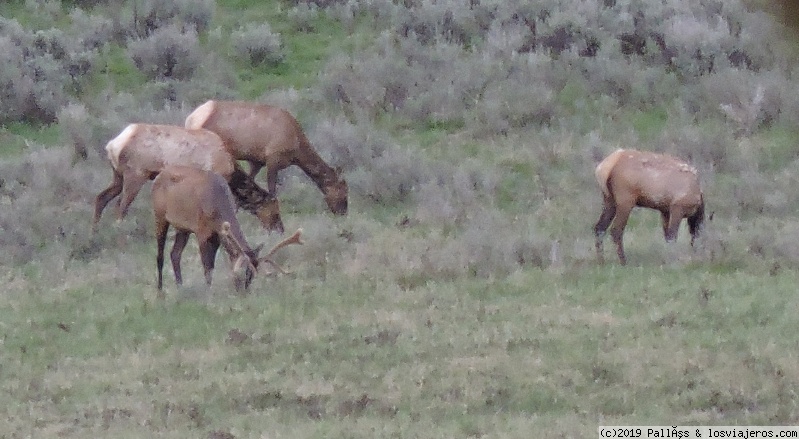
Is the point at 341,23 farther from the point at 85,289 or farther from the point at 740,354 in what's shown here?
the point at 740,354

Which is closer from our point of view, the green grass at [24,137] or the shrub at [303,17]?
the green grass at [24,137]

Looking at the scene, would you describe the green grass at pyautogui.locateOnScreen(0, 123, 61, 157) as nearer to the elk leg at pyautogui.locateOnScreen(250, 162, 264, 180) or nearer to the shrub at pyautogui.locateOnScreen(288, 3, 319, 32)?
the elk leg at pyautogui.locateOnScreen(250, 162, 264, 180)

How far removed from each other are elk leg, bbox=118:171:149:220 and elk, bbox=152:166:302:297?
8.60ft

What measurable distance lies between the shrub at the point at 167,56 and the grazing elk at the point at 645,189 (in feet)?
32.2

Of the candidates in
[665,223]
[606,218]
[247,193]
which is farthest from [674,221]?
[247,193]

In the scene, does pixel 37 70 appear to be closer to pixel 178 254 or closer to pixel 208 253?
pixel 178 254

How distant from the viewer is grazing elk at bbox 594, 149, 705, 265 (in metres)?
12.0

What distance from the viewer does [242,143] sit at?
14.9 metres

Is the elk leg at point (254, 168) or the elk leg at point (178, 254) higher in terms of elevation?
the elk leg at point (178, 254)

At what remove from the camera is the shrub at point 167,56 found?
20.3m

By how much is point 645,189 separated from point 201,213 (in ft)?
14.0

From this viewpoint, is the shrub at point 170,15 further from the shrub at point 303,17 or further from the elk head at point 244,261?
the elk head at point 244,261

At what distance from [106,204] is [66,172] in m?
1.82

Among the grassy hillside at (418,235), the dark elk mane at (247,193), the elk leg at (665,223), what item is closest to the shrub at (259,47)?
the grassy hillside at (418,235)
